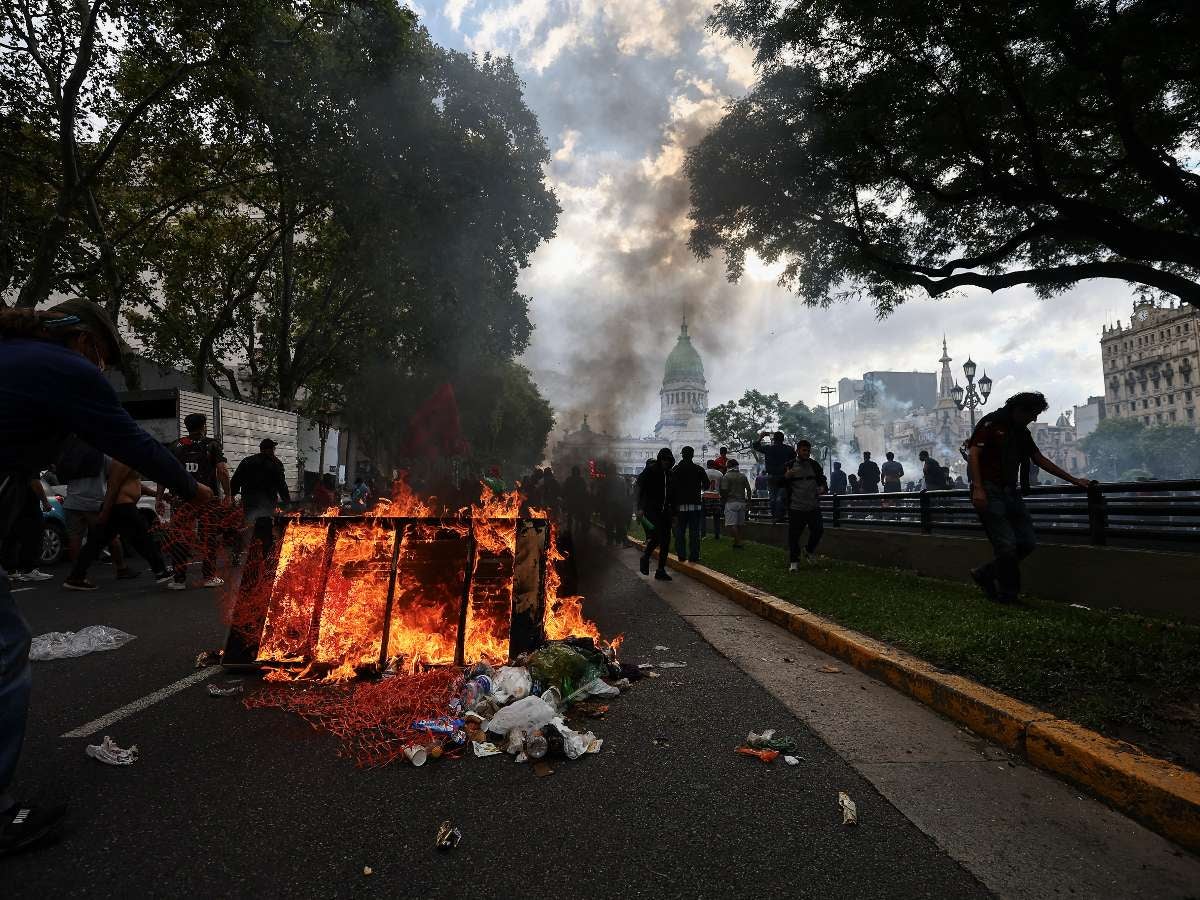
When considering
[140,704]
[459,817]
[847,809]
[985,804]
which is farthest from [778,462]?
[459,817]

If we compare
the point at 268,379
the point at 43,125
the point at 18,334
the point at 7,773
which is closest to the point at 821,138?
the point at 18,334

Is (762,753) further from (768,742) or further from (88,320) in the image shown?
(88,320)

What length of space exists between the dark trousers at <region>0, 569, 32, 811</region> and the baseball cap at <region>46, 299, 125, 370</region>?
97 centimetres

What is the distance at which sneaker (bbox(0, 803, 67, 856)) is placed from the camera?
7.13ft

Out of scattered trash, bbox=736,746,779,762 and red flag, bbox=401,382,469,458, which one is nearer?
scattered trash, bbox=736,746,779,762

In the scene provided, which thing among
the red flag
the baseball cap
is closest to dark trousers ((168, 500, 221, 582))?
the baseball cap

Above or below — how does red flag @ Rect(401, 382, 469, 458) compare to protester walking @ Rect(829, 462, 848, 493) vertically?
above

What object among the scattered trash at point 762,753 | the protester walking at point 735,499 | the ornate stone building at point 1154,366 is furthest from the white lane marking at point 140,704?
the ornate stone building at point 1154,366

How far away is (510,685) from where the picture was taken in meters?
3.66

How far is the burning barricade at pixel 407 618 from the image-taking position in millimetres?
3838

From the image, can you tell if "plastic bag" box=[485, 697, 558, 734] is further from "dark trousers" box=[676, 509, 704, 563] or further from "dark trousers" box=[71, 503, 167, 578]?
"dark trousers" box=[676, 509, 704, 563]

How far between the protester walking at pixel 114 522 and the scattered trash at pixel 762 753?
7.21m

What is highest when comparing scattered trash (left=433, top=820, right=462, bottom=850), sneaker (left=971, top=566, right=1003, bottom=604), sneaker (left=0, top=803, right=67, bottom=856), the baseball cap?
the baseball cap

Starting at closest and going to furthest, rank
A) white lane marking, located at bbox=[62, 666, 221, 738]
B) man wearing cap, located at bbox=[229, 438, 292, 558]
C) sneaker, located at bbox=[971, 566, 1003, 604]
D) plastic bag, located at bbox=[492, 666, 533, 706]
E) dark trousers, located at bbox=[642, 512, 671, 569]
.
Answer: white lane marking, located at bbox=[62, 666, 221, 738] < plastic bag, located at bbox=[492, 666, 533, 706] < sneaker, located at bbox=[971, 566, 1003, 604] < man wearing cap, located at bbox=[229, 438, 292, 558] < dark trousers, located at bbox=[642, 512, 671, 569]
